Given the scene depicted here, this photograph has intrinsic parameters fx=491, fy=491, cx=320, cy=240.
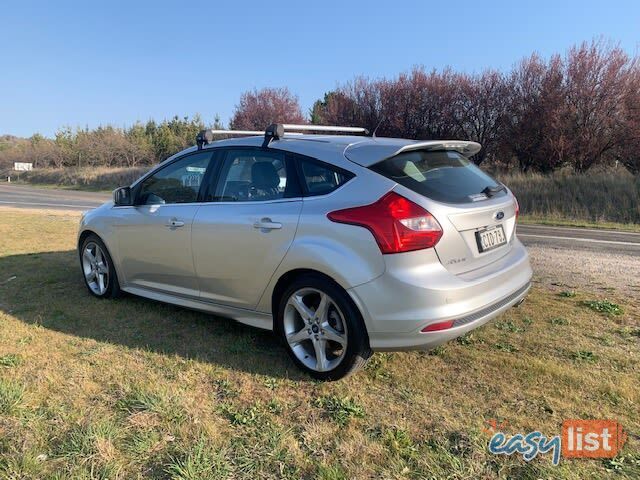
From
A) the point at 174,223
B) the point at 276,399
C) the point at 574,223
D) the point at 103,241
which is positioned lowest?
the point at 574,223

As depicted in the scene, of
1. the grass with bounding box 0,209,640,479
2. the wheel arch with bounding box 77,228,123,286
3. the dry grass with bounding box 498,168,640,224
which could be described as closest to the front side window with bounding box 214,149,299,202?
the grass with bounding box 0,209,640,479

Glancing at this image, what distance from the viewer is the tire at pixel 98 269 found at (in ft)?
17.0

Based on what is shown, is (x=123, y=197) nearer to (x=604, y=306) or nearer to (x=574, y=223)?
(x=604, y=306)

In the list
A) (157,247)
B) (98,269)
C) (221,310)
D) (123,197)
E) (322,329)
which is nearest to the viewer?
(322,329)

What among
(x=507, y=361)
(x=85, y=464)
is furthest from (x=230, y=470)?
(x=507, y=361)

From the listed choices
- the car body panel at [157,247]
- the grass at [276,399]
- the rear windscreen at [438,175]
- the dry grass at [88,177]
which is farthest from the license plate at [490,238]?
the dry grass at [88,177]

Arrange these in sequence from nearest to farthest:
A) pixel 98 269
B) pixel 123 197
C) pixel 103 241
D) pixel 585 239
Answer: pixel 123 197 < pixel 103 241 < pixel 98 269 < pixel 585 239

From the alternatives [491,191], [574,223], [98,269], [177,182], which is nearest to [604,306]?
[491,191]

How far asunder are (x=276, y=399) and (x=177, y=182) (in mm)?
2352

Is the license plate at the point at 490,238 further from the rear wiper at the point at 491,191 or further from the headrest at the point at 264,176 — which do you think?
the headrest at the point at 264,176

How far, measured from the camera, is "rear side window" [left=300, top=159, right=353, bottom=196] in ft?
11.0

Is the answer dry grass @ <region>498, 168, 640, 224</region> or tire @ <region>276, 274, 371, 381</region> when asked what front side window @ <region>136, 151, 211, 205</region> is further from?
dry grass @ <region>498, 168, 640, 224</region>

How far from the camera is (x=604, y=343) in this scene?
4.01m

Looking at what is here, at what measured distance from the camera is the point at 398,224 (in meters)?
3.00
